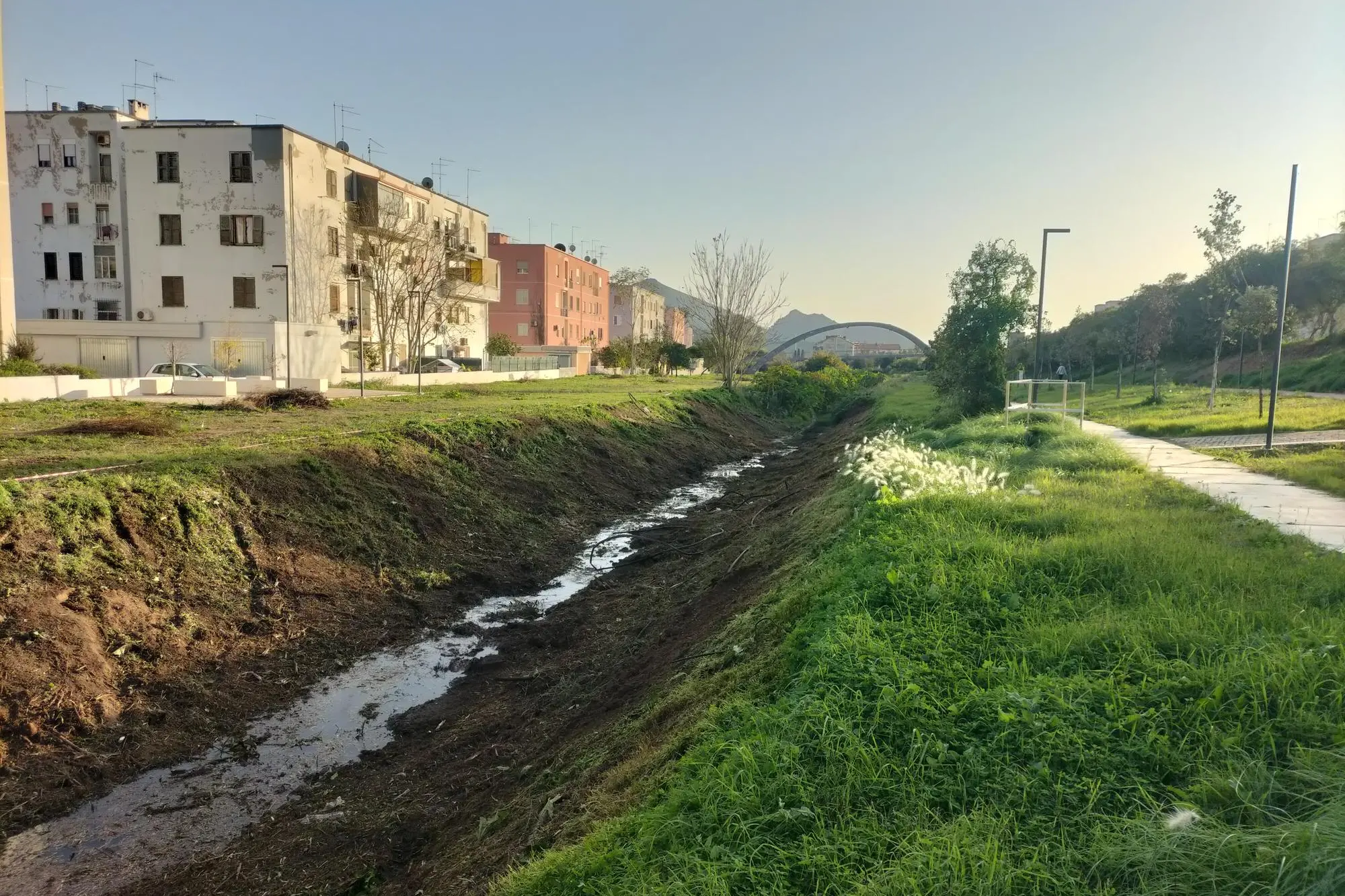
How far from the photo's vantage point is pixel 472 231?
5744cm

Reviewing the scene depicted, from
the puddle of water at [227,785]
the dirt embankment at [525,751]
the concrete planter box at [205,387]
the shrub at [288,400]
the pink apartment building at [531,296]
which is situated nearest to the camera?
the dirt embankment at [525,751]

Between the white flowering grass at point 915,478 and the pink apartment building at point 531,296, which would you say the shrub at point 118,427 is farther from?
the pink apartment building at point 531,296

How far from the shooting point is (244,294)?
37.2m

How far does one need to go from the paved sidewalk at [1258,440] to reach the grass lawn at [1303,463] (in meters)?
0.76

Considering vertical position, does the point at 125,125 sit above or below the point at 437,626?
above

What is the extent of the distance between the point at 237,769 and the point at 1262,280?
64.8 meters

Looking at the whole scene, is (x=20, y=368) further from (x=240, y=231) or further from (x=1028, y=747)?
(x=1028, y=747)

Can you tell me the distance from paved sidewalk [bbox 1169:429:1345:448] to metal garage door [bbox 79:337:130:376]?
4112 centimetres

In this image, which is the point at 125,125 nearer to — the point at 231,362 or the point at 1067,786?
the point at 231,362

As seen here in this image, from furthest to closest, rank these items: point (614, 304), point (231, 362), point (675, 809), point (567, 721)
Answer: point (614, 304) → point (231, 362) → point (567, 721) → point (675, 809)

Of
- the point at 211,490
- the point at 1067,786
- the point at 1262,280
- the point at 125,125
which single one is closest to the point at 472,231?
the point at 125,125

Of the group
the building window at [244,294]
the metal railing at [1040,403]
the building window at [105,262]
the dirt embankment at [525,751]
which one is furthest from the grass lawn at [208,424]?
the building window at [105,262]

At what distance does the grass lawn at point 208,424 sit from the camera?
11531mm

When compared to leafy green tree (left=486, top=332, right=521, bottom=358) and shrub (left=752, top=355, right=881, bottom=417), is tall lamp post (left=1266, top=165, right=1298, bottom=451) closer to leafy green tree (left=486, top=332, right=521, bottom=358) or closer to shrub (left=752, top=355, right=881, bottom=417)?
shrub (left=752, top=355, right=881, bottom=417)
